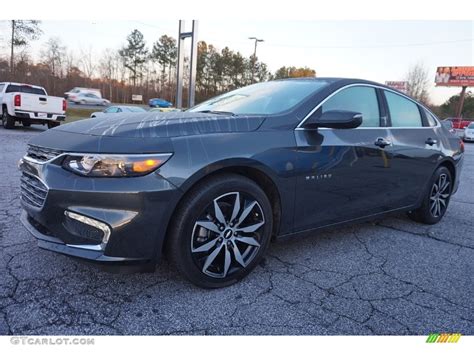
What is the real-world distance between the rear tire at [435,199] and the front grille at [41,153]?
373 cm

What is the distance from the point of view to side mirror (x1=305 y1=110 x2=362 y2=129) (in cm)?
260

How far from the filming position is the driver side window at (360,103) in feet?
9.58

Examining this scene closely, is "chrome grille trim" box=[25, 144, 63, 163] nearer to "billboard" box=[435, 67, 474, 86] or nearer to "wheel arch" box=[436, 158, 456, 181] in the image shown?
"wheel arch" box=[436, 158, 456, 181]

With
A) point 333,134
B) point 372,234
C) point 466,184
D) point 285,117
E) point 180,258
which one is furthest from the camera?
point 466,184

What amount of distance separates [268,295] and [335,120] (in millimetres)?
1372

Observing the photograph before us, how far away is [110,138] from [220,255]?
105 cm

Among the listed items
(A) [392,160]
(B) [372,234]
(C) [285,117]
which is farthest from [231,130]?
(B) [372,234]

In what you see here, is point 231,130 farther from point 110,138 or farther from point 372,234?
point 372,234

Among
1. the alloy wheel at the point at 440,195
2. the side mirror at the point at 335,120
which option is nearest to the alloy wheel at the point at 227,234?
the side mirror at the point at 335,120

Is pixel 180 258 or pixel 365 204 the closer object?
pixel 180 258

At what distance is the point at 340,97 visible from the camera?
2.96m

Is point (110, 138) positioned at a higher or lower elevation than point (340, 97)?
lower

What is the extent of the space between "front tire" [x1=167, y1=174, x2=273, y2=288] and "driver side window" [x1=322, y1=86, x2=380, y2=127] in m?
1.07

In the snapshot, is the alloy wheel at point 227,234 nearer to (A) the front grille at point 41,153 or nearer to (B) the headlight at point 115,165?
(B) the headlight at point 115,165
